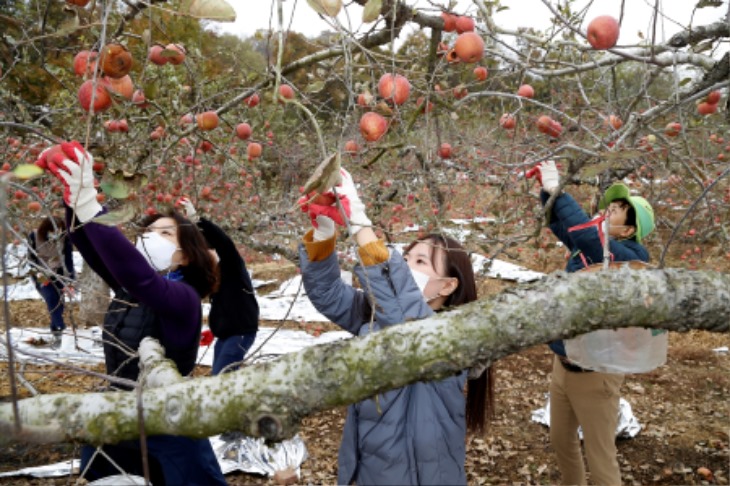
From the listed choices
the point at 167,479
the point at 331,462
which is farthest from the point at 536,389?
the point at 167,479

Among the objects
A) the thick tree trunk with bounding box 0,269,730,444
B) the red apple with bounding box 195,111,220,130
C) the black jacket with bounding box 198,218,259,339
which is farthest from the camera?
the black jacket with bounding box 198,218,259,339

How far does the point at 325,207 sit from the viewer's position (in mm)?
1398

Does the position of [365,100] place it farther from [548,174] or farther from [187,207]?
[187,207]

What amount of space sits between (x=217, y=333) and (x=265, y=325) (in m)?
2.97

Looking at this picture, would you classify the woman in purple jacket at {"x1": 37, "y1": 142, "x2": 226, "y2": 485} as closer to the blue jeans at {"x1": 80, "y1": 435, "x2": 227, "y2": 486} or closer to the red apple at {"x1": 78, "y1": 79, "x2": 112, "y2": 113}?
the blue jeans at {"x1": 80, "y1": 435, "x2": 227, "y2": 486}

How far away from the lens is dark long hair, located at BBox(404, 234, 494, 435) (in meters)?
1.83

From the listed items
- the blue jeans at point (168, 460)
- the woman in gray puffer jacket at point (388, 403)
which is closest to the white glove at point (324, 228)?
the woman in gray puffer jacket at point (388, 403)

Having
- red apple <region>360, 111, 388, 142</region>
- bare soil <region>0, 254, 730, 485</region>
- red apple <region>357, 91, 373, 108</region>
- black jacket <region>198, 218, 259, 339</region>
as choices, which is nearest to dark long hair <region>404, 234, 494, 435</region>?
red apple <region>360, 111, 388, 142</region>

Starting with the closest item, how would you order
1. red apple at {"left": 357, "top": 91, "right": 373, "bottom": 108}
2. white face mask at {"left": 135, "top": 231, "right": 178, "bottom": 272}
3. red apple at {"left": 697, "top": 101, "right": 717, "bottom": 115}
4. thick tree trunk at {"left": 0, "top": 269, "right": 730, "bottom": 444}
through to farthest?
1. thick tree trunk at {"left": 0, "top": 269, "right": 730, "bottom": 444}
2. red apple at {"left": 357, "top": 91, "right": 373, "bottom": 108}
3. white face mask at {"left": 135, "top": 231, "right": 178, "bottom": 272}
4. red apple at {"left": 697, "top": 101, "right": 717, "bottom": 115}

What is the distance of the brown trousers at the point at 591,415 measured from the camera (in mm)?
2316

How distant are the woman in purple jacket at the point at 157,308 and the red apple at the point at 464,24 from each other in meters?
1.27

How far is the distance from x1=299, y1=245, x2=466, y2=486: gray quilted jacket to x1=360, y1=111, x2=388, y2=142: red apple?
0.36 m

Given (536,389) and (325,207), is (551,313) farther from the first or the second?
(536,389)

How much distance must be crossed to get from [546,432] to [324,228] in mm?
3049
